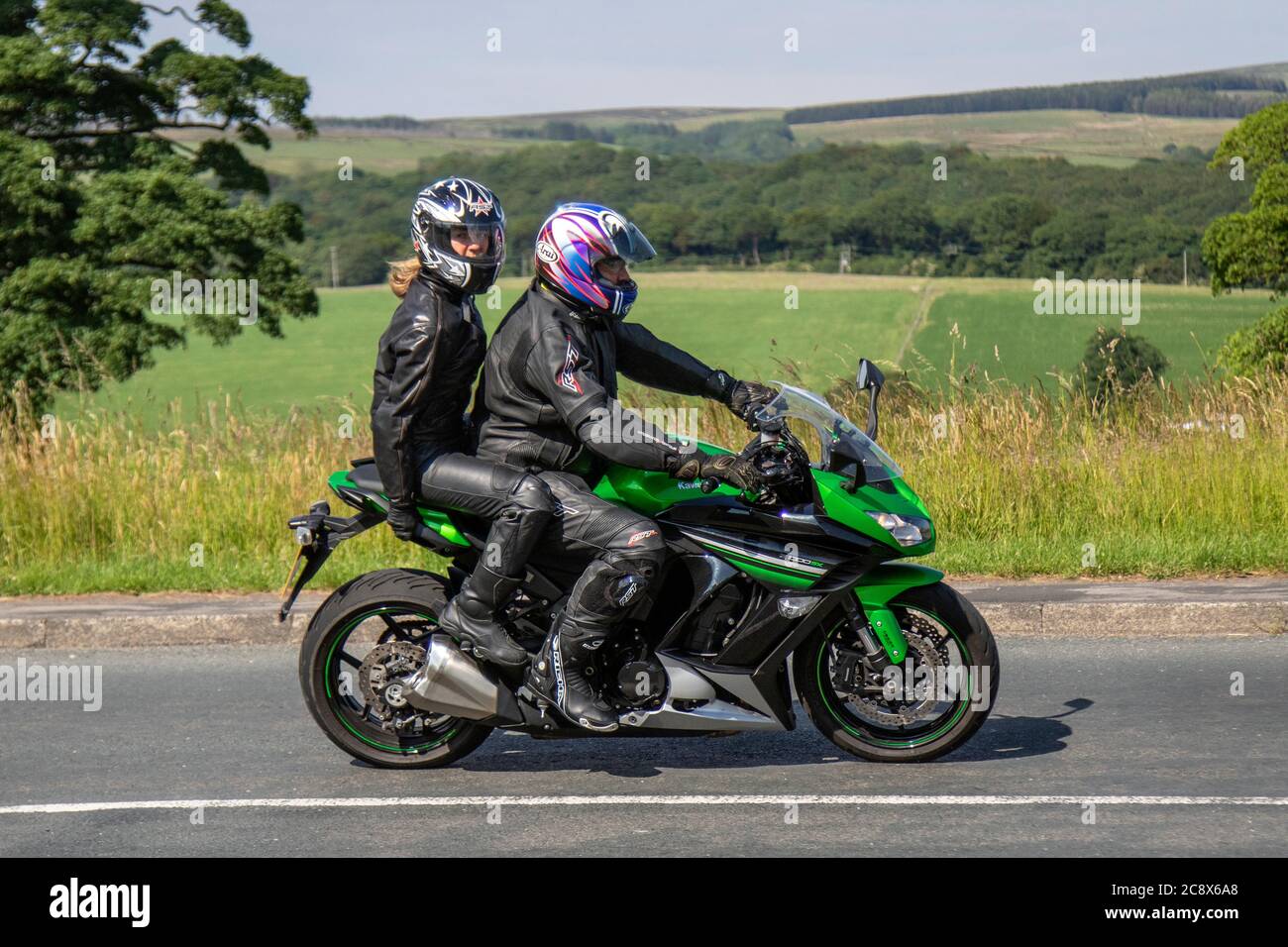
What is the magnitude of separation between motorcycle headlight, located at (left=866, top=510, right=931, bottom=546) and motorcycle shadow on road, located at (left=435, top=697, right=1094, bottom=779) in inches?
36.0

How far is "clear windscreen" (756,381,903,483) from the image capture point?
5.55 metres

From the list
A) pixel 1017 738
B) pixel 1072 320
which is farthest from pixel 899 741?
pixel 1072 320

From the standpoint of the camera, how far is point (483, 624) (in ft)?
18.2

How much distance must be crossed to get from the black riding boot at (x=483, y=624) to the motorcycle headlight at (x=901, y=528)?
128 cm

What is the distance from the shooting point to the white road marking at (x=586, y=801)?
17.3 ft

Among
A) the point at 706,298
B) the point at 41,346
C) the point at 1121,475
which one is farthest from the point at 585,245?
the point at 706,298

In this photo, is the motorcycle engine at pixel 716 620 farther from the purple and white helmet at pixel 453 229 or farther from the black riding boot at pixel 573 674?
the purple and white helmet at pixel 453 229

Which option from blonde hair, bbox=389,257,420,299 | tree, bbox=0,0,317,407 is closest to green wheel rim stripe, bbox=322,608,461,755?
blonde hair, bbox=389,257,420,299

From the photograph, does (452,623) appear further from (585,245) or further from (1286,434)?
(1286,434)

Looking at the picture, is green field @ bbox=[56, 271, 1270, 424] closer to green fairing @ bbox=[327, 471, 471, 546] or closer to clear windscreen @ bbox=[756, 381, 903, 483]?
clear windscreen @ bbox=[756, 381, 903, 483]

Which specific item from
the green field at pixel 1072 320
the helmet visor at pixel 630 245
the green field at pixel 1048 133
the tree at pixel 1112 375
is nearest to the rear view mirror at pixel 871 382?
the helmet visor at pixel 630 245

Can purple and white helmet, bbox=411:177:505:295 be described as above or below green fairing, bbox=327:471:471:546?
above

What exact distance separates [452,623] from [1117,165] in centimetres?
13448

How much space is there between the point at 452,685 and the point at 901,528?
1699 millimetres
